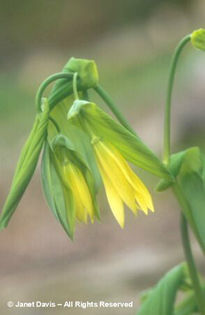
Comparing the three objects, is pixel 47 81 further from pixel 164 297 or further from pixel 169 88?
pixel 164 297

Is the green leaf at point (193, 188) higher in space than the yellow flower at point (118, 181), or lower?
lower

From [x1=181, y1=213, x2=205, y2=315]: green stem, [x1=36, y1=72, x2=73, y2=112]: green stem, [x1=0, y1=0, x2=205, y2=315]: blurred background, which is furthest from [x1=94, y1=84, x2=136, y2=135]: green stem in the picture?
[x1=0, y1=0, x2=205, y2=315]: blurred background

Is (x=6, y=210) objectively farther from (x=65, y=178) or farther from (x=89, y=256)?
(x=89, y=256)

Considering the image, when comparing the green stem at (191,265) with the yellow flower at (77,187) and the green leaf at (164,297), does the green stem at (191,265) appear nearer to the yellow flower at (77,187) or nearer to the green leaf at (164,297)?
the green leaf at (164,297)

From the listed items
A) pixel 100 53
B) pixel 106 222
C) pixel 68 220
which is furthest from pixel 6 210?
pixel 100 53

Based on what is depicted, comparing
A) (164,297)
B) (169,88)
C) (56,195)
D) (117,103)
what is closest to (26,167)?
(56,195)

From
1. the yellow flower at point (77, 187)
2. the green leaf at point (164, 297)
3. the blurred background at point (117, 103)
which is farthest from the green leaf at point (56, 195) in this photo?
the blurred background at point (117, 103)

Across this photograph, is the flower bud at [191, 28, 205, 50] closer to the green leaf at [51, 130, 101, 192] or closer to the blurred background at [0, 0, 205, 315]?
the green leaf at [51, 130, 101, 192]

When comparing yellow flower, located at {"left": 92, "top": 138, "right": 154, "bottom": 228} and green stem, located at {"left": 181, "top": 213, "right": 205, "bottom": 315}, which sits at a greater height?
yellow flower, located at {"left": 92, "top": 138, "right": 154, "bottom": 228}
